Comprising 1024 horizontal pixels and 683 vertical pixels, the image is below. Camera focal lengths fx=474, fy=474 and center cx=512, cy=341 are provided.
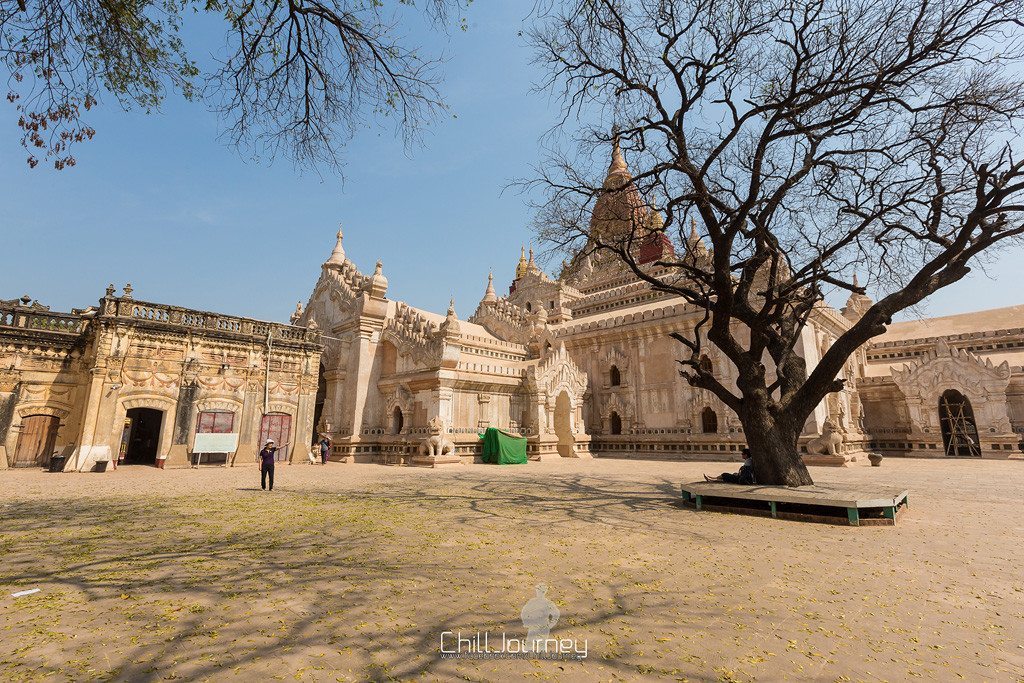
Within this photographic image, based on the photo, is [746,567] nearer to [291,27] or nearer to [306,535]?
[306,535]

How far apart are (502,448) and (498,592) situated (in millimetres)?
16233

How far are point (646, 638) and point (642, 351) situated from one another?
2324 centimetres

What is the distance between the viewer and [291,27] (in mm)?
6488

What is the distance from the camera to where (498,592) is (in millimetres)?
4641

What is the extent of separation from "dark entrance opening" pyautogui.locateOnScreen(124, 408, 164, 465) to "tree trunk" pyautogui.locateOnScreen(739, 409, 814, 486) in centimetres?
2613

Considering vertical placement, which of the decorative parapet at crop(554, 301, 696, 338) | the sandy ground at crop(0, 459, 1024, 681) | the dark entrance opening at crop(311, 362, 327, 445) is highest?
the decorative parapet at crop(554, 301, 696, 338)

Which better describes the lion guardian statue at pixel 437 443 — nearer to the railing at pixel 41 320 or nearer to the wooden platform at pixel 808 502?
the wooden platform at pixel 808 502

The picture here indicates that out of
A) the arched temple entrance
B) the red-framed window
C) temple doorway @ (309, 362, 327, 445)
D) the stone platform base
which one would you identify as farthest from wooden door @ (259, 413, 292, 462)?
the stone platform base

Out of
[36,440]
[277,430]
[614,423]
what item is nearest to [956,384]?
[614,423]

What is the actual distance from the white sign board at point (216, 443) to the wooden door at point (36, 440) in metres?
5.74

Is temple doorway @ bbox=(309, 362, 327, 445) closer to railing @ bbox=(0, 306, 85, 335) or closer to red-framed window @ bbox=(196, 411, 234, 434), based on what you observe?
red-framed window @ bbox=(196, 411, 234, 434)

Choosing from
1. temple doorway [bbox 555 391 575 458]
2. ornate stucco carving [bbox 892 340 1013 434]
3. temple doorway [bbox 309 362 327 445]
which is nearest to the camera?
ornate stucco carving [bbox 892 340 1013 434]

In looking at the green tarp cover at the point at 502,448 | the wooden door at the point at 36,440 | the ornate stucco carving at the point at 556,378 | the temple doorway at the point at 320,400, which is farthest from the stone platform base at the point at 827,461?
the wooden door at the point at 36,440

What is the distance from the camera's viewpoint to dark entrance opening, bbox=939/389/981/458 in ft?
75.5
